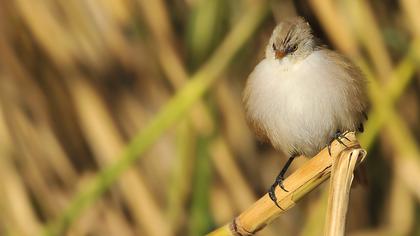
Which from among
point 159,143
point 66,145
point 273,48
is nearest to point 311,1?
point 273,48

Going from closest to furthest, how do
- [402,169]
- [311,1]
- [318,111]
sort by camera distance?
[318,111] → [311,1] → [402,169]

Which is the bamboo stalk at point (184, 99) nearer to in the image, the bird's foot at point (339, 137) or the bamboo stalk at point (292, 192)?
the bird's foot at point (339, 137)

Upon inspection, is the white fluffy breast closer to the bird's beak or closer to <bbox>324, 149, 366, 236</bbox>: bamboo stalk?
the bird's beak

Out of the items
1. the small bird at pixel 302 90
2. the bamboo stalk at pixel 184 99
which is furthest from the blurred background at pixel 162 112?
the small bird at pixel 302 90

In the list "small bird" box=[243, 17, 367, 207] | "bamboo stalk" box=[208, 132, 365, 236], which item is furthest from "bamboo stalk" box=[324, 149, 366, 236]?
"small bird" box=[243, 17, 367, 207]

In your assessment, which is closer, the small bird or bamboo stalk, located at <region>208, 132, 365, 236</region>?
bamboo stalk, located at <region>208, 132, 365, 236</region>

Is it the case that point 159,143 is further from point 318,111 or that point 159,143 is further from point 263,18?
point 318,111

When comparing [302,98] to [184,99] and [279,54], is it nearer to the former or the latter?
[279,54]
